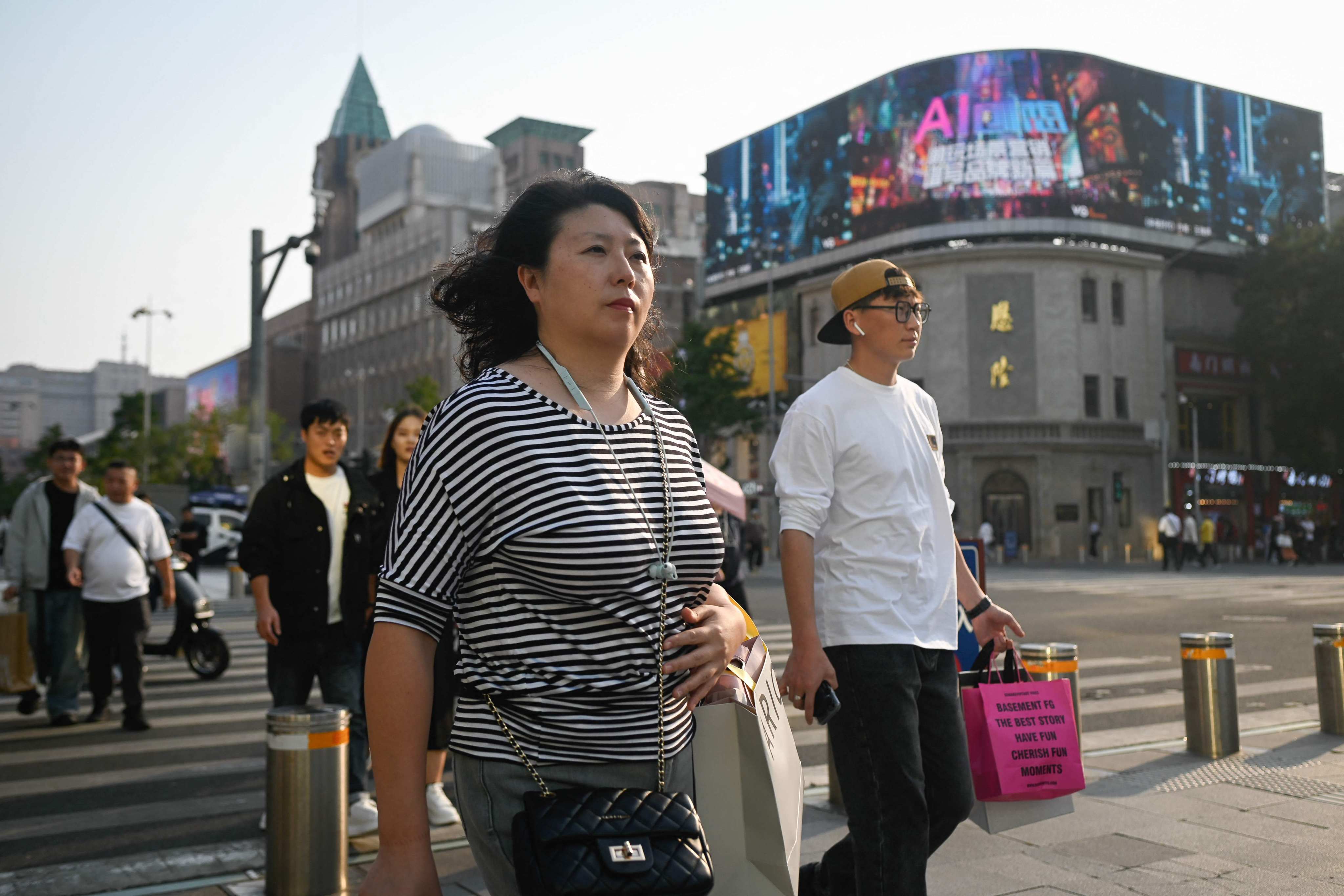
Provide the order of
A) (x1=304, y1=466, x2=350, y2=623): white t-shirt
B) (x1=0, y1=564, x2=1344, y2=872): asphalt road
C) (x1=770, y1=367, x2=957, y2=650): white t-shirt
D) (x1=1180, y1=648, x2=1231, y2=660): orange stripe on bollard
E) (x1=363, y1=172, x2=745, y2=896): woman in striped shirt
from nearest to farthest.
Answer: (x1=363, y1=172, x2=745, y2=896): woman in striped shirt
(x1=770, y1=367, x2=957, y2=650): white t-shirt
(x1=0, y1=564, x2=1344, y2=872): asphalt road
(x1=304, y1=466, x2=350, y2=623): white t-shirt
(x1=1180, y1=648, x2=1231, y2=660): orange stripe on bollard

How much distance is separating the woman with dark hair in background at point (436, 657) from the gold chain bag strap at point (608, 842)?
2473 millimetres

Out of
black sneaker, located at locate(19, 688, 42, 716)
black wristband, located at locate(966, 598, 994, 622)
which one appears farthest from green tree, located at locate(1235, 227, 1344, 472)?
black wristband, located at locate(966, 598, 994, 622)

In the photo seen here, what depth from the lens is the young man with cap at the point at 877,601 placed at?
9.68 feet

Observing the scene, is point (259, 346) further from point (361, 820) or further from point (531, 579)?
point (531, 579)

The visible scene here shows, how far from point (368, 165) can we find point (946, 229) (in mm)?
70969

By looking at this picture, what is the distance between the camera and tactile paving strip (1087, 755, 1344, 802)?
18.1ft

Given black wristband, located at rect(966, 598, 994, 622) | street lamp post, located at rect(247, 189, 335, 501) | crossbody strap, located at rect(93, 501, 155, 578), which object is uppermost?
street lamp post, located at rect(247, 189, 335, 501)

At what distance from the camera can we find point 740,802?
1.99 metres

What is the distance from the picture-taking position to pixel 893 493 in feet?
10.4

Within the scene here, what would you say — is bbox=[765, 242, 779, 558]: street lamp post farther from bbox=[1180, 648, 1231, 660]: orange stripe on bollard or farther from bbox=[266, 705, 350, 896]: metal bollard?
bbox=[266, 705, 350, 896]: metal bollard

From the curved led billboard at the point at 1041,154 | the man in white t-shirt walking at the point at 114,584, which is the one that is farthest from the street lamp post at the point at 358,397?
the man in white t-shirt walking at the point at 114,584

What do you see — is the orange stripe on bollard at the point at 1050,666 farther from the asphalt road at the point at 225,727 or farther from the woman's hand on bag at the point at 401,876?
the woman's hand on bag at the point at 401,876

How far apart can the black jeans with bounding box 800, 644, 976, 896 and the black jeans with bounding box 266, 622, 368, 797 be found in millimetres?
2962

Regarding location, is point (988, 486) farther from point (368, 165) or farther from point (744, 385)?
point (368, 165)
